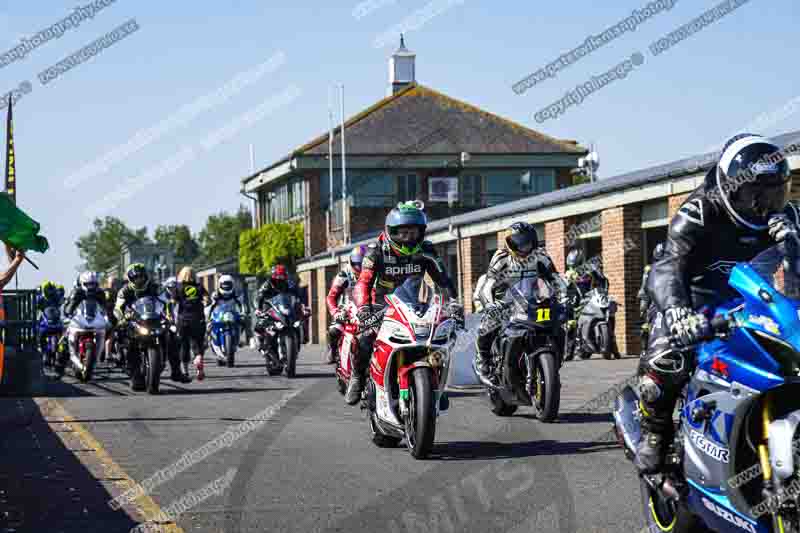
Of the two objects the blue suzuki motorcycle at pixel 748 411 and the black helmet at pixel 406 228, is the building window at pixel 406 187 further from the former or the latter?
the blue suzuki motorcycle at pixel 748 411

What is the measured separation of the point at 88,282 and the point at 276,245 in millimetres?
40588

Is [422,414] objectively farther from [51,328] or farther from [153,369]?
[51,328]

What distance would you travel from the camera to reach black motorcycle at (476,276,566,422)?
12539 millimetres

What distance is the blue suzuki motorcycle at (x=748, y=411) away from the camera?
4695 mm

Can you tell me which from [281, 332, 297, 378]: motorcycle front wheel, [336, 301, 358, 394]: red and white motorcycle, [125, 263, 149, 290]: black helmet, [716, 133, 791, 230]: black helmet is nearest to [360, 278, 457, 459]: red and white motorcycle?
[336, 301, 358, 394]: red and white motorcycle

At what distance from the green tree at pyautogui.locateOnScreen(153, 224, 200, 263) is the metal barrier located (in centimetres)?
14532

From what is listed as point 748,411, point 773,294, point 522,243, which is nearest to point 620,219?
point 522,243

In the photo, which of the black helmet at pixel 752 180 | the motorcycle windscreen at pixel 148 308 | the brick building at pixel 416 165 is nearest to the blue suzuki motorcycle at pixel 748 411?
the black helmet at pixel 752 180

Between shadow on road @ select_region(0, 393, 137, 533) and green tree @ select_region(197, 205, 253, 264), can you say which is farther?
green tree @ select_region(197, 205, 253, 264)

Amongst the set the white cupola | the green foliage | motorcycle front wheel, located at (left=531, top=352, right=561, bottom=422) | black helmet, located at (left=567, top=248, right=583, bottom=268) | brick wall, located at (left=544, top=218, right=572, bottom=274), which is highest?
the white cupola

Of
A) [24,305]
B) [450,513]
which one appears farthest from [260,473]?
[24,305]

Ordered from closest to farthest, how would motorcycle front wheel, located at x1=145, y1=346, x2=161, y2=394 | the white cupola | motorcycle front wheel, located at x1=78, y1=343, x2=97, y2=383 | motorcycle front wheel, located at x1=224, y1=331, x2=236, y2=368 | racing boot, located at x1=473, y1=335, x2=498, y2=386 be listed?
racing boot, located at x1=473, y1=335, x2=498, y2=386 < motorcycle front wheel, located at x1=145, y1=346, x2=161, y2=394 < motorcycle front wheel, located at x1=78, y1=343, x2=97, y2=383 < motorcycle front wheel, located at x1=224, y1=331, x2=236, y2=368 < the white cupola

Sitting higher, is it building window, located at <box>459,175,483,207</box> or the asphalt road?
building window, located at <box>459,175,483,207</box>

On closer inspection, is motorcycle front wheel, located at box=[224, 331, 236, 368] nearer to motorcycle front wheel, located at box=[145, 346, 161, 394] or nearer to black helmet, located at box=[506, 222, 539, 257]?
motorcycle front wheel, located at box=[145, 346, 161, 394]
